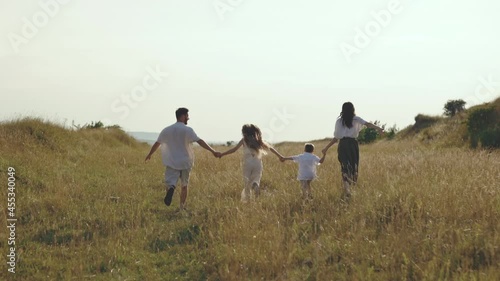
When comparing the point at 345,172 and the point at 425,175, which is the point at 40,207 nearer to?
the point at 345,172

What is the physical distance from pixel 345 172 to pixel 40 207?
230 inches

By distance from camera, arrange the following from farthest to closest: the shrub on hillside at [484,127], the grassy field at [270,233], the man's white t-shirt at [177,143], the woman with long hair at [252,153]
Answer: the shrub on hillside at [484,127], the woman with long hair at [252,153], the man's white t-shirt at [177,143], the grassy field at [270,233]

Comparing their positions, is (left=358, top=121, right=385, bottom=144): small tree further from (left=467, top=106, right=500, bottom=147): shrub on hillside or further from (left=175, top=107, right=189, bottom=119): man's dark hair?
(left=175, top=107, right=189, bottom=119): man's dark hair

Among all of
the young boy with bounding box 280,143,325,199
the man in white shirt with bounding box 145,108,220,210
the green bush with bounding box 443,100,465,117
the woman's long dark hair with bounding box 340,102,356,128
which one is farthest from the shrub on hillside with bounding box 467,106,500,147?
the green bush with bounding box 443,100,465,117

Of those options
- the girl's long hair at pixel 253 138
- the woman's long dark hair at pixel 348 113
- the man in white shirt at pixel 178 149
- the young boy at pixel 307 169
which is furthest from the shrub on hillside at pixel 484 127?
the man in white shirt at pixel 178 149

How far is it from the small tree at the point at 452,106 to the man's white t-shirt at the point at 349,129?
1294 inches

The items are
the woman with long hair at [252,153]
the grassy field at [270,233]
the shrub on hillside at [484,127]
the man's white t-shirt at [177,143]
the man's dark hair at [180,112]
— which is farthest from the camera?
the shrub on hillside at [484,127]

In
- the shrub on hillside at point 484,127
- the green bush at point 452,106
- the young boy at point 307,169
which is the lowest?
the young boy at point 307,169

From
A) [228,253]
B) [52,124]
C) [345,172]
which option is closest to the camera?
[228,253]

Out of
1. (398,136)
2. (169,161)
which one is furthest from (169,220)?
(398,136)

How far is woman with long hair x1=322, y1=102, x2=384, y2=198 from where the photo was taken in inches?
355

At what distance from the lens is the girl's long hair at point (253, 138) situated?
9172 millimetres

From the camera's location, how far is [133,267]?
5.76m

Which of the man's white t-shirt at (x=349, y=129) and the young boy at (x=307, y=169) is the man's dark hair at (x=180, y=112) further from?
the man's white t-shirt at (x=349, y=129)
